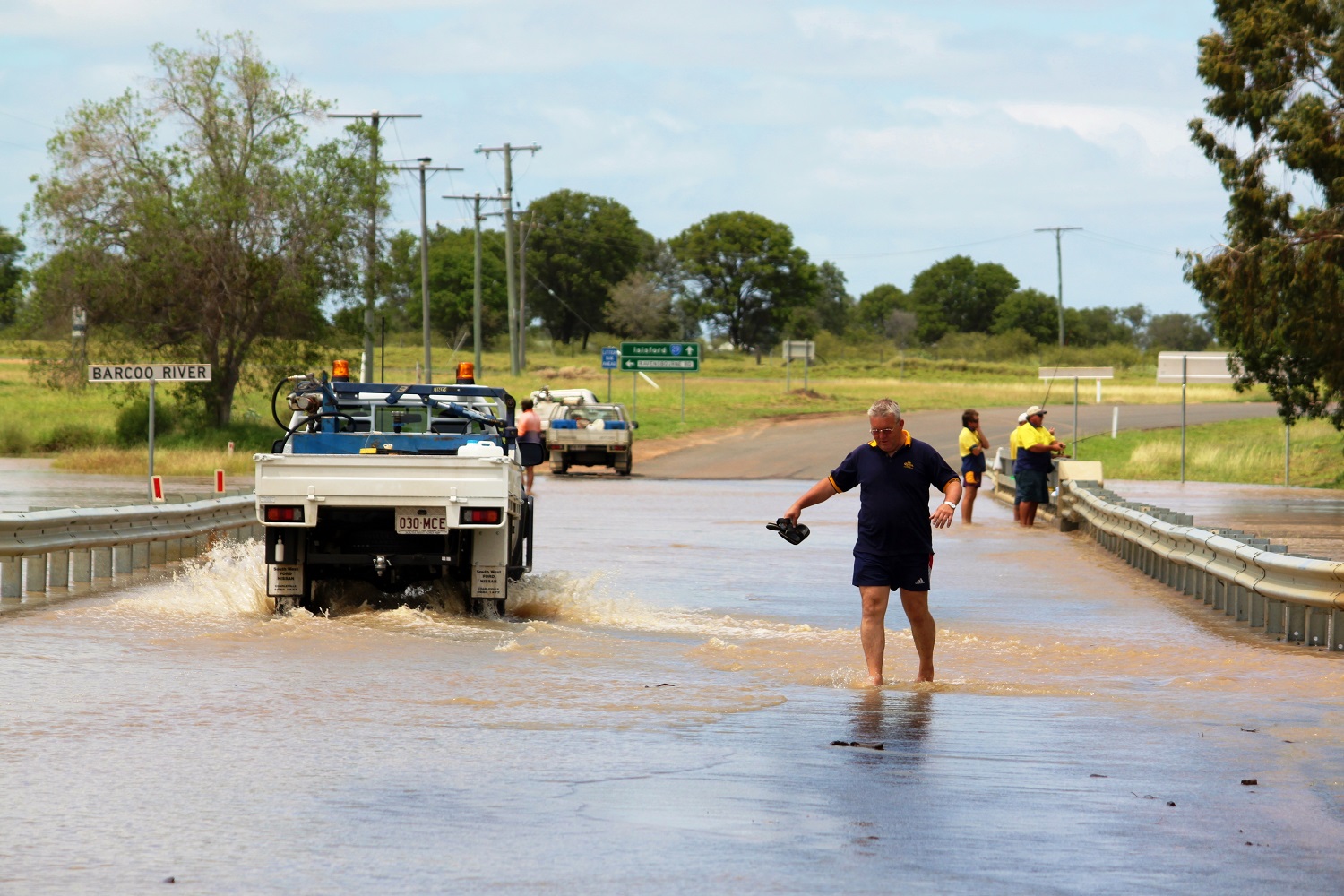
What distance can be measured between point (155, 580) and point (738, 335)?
107 meters

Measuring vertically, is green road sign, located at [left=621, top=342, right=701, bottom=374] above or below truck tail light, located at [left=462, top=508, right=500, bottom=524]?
above

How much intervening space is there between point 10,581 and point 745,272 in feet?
355

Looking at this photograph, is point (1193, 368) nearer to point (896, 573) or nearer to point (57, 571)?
point (57, 571)

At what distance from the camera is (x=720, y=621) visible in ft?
46.9

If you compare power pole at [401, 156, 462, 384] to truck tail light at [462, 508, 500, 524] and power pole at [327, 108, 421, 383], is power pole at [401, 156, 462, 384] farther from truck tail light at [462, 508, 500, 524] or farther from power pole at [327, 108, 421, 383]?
truck tail light at [462, 508, 500, 524]

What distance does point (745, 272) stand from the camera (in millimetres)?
121750

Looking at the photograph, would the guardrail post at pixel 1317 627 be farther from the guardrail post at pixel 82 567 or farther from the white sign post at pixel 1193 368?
the white sign post at pixel 1193 368

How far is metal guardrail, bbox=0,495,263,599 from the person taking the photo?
49.1 ft

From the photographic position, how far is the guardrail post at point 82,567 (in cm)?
1656

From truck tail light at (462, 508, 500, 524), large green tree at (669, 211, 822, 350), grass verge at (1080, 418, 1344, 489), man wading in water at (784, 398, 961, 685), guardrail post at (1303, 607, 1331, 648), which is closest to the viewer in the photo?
man wading in water at (784, 398, 961, 685)

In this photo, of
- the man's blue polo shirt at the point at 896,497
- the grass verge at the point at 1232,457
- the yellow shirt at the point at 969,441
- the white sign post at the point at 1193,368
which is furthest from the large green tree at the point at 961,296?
the man's blue polo shirt at the point at 896,497

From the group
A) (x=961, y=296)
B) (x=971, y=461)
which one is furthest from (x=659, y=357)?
(x=961, y=296)

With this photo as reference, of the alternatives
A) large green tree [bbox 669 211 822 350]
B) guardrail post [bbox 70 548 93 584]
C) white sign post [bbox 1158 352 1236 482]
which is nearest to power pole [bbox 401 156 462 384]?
white sign post [bbox 1158 352 1236 482]

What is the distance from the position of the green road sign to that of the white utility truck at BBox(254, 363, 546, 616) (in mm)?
47663
